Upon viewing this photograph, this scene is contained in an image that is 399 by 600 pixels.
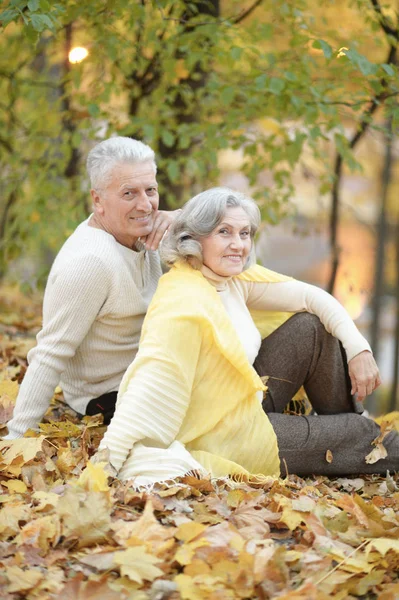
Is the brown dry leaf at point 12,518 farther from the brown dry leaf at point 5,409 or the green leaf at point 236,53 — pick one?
the green leaf at point 236,53

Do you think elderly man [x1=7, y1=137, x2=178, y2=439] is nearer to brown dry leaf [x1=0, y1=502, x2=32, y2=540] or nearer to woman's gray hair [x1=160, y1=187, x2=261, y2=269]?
woman's gray hair [x1=160, y1=187, x2=261, y2=269]

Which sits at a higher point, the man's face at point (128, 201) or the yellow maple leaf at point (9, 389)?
the man's face at point (128, 201)

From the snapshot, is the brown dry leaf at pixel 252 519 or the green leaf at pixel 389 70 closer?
the brown dry leaf at pixel 252 519

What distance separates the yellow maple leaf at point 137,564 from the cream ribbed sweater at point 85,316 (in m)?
1.11

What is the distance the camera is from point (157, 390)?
2828 millimetres

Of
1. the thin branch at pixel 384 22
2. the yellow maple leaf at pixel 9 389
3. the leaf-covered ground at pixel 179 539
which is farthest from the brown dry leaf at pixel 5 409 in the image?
the thin branch at pixel 384 22

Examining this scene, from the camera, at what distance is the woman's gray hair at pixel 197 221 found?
10.0 ft

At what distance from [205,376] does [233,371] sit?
12 centimetres

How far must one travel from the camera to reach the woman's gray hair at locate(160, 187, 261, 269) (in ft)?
10.0

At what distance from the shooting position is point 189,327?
288 centimetres

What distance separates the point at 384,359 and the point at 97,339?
13.1 m

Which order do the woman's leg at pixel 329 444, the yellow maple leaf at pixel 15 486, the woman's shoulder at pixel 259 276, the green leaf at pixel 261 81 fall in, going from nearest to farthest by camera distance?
the yellow maple leaf at pixel 15 486 → the woman's leg at pixel 329 444 → the woman's shoulder at pixel 259 276 → the green leaf at pixel 261 81

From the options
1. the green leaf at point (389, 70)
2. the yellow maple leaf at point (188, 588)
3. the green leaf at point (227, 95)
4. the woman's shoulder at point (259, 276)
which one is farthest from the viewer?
the green leaf at point (227, 95)

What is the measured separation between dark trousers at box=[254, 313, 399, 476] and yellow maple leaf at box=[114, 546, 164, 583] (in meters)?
1.11
